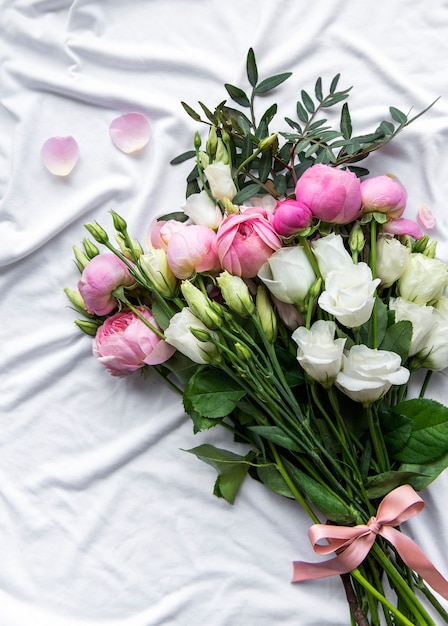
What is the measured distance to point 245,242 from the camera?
65 centimetres

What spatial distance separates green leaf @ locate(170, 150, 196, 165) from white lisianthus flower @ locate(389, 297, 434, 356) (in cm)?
32

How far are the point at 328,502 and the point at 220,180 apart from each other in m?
0.37

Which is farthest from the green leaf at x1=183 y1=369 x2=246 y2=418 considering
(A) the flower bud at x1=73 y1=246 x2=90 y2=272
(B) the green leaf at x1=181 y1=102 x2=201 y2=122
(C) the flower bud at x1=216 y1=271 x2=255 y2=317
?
(B) the green leaf at x1=181 y1=102 x2=201 y2=122

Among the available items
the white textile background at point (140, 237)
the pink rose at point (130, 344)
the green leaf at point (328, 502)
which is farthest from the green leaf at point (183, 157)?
the green leaf at point (328, 502)

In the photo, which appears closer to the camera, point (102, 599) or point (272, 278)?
point (272, 278)

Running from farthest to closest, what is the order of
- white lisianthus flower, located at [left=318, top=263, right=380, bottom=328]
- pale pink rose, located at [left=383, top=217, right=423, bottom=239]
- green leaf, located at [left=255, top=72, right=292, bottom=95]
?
1. green leaf, located at [left=255, top=72, right=292, bottom=95]
2. pale pink rose, located at [left=383, top=217, right=423, bottom=239]
3. white lisianthus flower, located at [left=318, top=263, right=380, bottom=328]

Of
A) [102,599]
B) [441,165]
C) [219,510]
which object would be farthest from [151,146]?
[102,599]

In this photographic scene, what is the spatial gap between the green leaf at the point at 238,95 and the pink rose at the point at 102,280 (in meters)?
0.26

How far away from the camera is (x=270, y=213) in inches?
28.5

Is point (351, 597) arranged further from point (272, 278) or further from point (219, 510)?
point (272, 278)

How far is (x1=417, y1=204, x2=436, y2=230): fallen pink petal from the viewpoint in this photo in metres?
0.80

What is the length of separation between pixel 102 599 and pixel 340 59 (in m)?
0.78

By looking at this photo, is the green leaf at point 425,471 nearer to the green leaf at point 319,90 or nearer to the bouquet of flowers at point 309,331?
the bouquet of flowers at point 309,331

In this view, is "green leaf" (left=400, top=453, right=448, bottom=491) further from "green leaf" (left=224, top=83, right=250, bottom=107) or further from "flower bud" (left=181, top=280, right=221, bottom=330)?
"green leaf" (left=224, top=83, right=250, bottom=107)
